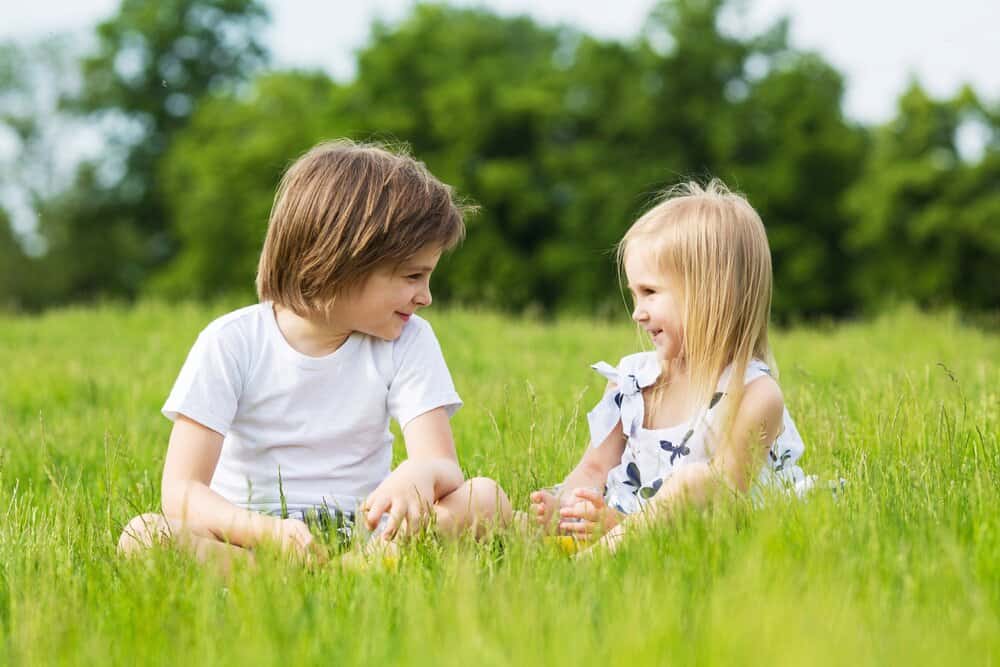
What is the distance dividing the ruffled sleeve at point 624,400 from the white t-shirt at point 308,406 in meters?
0.61

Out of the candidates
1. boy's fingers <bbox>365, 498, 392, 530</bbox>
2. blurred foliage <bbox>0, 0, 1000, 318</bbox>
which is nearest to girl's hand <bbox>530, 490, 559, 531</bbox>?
boy's fingers <bbox>365, 498, 392, 530</bbox>

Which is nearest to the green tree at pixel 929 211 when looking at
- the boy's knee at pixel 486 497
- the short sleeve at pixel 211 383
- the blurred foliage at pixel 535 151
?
the blurred foliage at pixel 535 151

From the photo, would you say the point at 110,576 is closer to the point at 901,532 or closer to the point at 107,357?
the point at 901,532

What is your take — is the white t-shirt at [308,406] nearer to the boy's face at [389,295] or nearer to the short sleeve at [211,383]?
the short sleeve at [211,383]

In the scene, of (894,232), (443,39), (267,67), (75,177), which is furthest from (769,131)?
(75,177)

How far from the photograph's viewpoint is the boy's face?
10.5 feet

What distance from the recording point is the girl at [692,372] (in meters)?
3.27

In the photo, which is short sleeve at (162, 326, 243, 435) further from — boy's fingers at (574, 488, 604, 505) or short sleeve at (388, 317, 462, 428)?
boy's fingers at (574, 488, 604, 505)

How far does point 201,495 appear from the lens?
117 inches

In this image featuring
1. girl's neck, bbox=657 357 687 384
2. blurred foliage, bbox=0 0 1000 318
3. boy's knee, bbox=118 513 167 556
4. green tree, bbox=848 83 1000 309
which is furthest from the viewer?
A: blurred foliage, bbox=0 0 1000 318

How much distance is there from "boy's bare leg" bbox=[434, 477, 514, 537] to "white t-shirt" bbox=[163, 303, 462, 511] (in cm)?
34

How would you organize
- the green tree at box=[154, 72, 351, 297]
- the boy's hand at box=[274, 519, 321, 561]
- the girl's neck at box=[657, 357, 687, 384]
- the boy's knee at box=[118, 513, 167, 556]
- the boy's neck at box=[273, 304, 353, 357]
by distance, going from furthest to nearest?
1. the green tree at box=[154, 72, 351, 297]
2. the girl's neck at box=[657, 357, 687, 384]
3. the boy's neck at box=[273, 304, 353, 357]
4. the boy's knee at box=[118, 513, 167, 556]
5. the boy's hand at box=[274, 519, 321, 561]

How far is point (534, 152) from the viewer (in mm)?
32156

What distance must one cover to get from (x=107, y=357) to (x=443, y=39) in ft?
88.8
